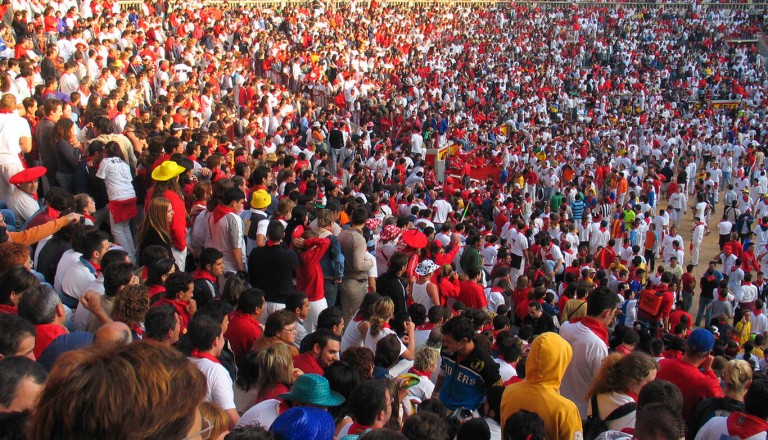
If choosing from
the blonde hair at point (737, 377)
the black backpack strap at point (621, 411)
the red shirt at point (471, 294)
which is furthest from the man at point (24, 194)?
the blonde hair at point (737, 377)

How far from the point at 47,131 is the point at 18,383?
6.22 m

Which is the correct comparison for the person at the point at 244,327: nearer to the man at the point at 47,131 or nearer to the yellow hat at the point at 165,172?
the yellow hat at the point at 165,172

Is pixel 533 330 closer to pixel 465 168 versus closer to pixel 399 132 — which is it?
pixel 465 168

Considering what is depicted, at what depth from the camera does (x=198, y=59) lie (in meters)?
18.8

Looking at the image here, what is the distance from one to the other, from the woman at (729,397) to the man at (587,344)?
704 millimetres

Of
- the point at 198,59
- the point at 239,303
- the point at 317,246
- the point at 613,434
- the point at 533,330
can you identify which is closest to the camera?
the point at 613,434

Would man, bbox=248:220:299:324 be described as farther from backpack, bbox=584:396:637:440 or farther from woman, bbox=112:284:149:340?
backpack, bbox=584:396:637:440

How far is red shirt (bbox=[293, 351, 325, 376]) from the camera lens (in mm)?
4602

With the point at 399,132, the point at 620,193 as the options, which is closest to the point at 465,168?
the point at 399,132

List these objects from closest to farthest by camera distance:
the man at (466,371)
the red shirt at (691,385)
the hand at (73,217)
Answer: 1. the man at (466,371)
2. the red shirt at (691,385)
3. the hand at (73,217)

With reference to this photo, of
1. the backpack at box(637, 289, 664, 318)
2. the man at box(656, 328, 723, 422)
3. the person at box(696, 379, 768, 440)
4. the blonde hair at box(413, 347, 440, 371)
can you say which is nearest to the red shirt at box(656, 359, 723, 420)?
the man at box(656, 328, 723, 422)

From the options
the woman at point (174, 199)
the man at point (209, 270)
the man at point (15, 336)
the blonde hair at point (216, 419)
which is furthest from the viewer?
the woman at point (174, 199)

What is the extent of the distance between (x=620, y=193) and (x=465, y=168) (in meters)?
4.22

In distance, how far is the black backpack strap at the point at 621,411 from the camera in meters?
4.33
